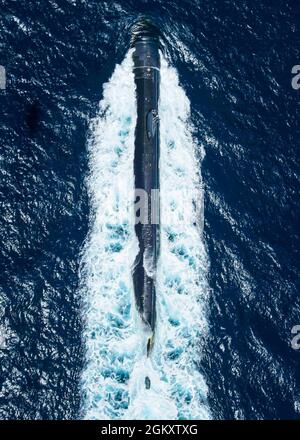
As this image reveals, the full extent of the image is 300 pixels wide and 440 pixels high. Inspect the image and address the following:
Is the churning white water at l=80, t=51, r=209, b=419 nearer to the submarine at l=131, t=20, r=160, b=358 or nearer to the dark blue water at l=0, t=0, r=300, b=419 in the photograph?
the submarine at l=131, t=20, r=160, b=358

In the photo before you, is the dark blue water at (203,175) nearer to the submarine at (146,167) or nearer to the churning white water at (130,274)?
the churning white water at (130,274)

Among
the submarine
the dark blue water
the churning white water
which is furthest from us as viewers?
the submarine

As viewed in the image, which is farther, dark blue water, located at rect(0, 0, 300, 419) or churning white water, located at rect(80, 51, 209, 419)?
churning white water, located at rect(80, 51, 209, 419)

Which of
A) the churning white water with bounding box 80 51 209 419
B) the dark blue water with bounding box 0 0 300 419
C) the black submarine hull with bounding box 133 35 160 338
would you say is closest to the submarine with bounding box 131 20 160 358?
the black submarine hull with bounding box 133 35 160 338

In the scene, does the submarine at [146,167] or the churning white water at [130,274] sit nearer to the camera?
the churning white water at [130,274]

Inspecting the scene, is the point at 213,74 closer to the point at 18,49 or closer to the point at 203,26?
the point at 203,26

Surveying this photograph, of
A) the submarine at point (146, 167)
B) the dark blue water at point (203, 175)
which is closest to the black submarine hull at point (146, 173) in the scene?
the submarine at point (146, 167)
